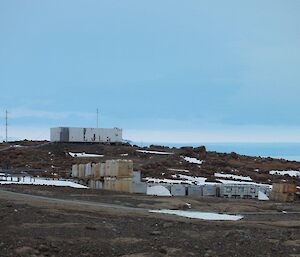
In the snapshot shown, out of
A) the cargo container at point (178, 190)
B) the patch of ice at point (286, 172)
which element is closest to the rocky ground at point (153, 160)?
the patch of ice at point (286, 172)

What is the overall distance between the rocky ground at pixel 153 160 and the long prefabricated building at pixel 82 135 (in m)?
1.18

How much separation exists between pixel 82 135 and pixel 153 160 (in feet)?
47.9

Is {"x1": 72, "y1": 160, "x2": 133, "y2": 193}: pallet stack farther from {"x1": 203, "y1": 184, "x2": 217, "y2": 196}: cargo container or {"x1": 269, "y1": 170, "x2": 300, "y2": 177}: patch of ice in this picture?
{"x1": 269, "y1": 170, "x2": 300, "y2": 177}: patch of ice

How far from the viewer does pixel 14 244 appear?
32.9ft

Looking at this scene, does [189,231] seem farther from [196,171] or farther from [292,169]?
[292,169]

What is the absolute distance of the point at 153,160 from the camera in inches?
2557

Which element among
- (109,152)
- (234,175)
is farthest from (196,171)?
(109,152)

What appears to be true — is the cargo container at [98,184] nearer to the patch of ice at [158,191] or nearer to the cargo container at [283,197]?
the patch of ice at [158,191]

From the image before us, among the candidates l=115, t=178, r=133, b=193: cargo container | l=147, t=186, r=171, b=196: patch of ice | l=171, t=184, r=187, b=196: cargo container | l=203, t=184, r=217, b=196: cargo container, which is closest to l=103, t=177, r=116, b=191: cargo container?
l=115, t=178, r=133, b=193: cargo container

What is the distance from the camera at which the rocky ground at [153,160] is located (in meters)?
56.3

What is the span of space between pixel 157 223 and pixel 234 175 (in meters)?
44.5

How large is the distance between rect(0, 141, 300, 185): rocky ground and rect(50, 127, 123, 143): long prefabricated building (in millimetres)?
1178

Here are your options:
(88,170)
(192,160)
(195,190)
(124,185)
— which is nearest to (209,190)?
(195,190)

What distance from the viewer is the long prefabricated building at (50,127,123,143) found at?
7462cm
